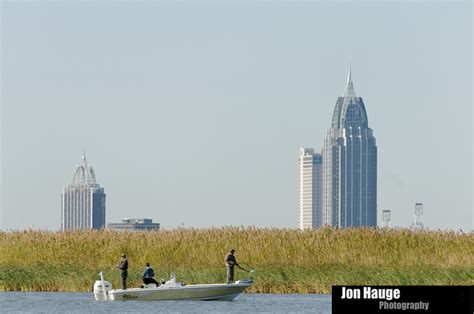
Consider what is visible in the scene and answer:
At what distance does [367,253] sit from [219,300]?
9.75 meters

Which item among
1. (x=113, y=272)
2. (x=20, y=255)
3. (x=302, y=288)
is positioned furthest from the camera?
(x=20, y=255)

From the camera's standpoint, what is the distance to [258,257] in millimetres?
52062

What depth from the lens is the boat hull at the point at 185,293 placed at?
43406 millimetres

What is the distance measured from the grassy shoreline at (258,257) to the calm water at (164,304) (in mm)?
3432

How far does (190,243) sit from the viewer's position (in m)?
52.9

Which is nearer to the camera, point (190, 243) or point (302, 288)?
point (302, 288)

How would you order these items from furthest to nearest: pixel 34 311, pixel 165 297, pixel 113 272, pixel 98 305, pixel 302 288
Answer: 1. pixel 113 272
2. pixel 302 288
3. pixel 165 297
4. pixel 98 305
5. pixel 34 311

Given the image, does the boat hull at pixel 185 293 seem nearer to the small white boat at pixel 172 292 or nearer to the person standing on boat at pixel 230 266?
the small white boat at pixel 172 292

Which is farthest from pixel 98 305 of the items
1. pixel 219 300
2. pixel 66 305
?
pixel 219 300

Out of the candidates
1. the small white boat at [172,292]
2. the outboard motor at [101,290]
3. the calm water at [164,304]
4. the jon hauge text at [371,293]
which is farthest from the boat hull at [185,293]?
the jon hauge text at [371,293]

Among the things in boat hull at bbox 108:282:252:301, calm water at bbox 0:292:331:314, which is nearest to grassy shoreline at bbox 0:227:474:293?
boat hull at bbox 108:282:252:301

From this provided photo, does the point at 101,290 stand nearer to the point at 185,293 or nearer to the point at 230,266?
the point at 185,293

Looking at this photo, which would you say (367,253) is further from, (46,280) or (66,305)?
(66,305)

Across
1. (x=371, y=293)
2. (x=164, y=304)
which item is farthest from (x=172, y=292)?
(x=371, y=293)
